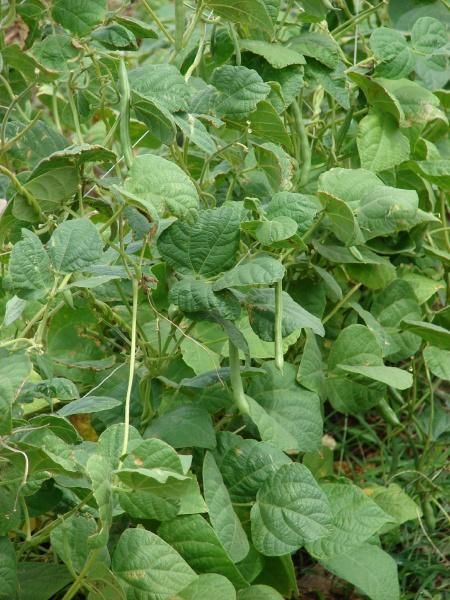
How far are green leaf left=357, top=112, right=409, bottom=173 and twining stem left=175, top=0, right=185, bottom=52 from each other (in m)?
0.32

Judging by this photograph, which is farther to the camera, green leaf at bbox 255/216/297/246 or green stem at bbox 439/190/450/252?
green stem at bbox 439/190/450/252

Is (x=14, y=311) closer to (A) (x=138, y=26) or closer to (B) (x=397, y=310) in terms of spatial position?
(A) (x=138, y=26)

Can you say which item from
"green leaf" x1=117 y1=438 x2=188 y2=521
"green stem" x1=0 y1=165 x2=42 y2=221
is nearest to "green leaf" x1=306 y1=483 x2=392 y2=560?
"green leaf" x1=117 y1=438 x2=188 y2=521

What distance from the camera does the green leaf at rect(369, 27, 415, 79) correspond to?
1.45 metres

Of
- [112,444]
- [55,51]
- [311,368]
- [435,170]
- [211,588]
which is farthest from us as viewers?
[435,170]

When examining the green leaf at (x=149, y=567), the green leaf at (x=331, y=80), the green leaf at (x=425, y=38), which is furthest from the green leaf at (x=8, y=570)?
the green leaf at (x=425, y=38)

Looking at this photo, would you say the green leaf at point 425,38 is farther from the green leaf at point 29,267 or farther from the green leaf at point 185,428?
the green leaf at point 29,267

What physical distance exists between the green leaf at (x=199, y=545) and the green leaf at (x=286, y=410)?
0.63 ft

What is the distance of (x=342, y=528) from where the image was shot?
1.33 meters

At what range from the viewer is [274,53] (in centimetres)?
140

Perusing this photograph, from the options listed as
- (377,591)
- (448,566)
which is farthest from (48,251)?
(448,566)

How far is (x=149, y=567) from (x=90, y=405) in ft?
0.61

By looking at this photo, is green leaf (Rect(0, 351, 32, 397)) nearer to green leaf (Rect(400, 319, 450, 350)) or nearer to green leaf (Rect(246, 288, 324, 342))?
green leaf (Rect(246, 288, 324, 342))

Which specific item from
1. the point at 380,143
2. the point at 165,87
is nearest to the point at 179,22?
the point at 165,87
